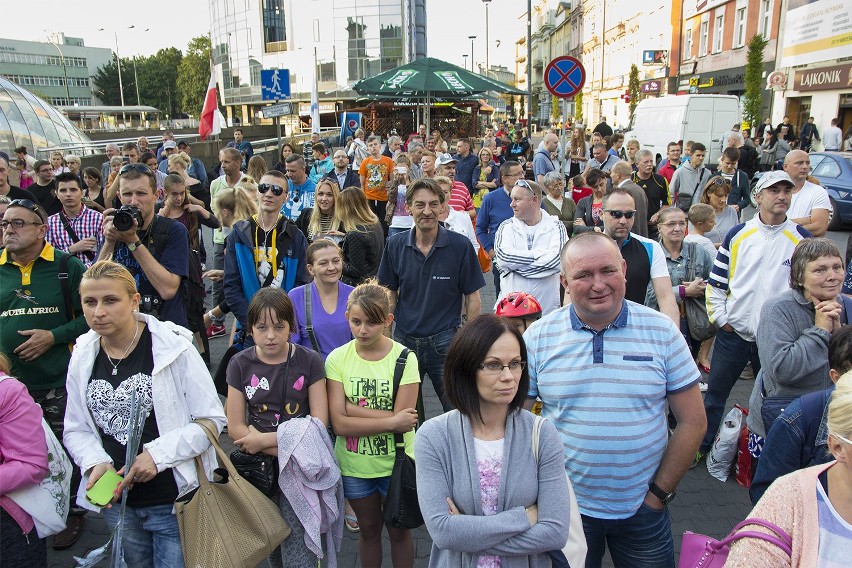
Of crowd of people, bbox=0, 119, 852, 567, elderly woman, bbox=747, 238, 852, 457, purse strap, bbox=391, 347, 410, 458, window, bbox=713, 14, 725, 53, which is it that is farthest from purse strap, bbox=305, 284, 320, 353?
window, bbox=713, 14, 725, 53

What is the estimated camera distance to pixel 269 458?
10.3 ft

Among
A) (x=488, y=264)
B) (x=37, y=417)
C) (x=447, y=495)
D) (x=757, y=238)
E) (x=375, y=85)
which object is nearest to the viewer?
(x=447, y=495)

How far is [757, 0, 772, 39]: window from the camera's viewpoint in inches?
1180

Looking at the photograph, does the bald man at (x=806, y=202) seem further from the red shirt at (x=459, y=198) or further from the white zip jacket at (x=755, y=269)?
the red shirt at (x=459, y=198)

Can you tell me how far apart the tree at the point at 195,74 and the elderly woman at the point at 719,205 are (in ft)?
272

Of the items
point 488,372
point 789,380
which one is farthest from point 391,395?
point 789,380

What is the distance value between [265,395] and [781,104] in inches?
1244

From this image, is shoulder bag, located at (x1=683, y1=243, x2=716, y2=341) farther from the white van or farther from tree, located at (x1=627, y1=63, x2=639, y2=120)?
tree, located at (x1=627, y1=63, x2=639, y2=120)

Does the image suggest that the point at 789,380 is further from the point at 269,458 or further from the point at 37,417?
the point at 37,417

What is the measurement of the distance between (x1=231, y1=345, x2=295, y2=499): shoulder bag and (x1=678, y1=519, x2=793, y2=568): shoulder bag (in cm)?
191

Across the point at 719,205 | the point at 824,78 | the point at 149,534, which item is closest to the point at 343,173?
the point at 719,205

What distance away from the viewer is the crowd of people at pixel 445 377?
7.04 ft

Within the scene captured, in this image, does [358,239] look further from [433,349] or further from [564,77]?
[564,77]

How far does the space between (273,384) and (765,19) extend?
35067 millimetres
